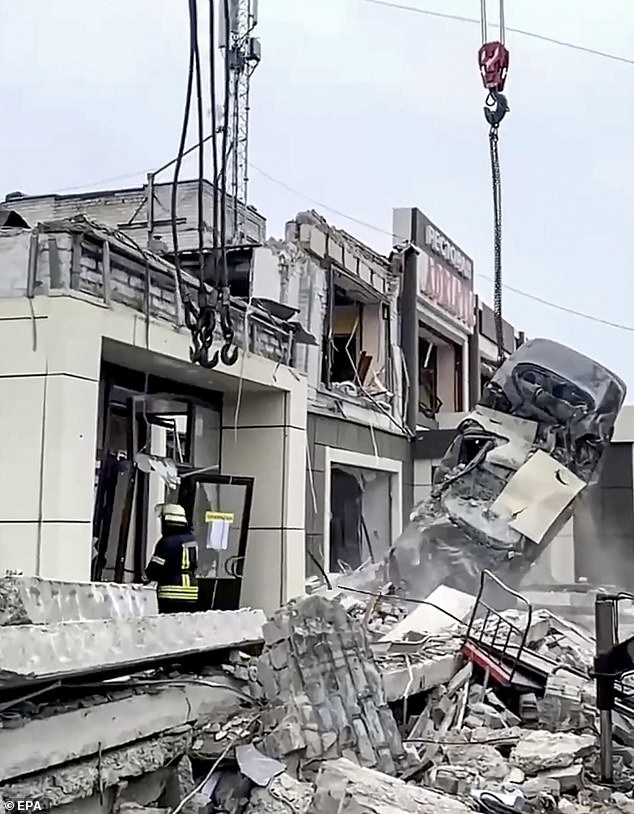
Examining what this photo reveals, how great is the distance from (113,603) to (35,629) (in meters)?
1.18

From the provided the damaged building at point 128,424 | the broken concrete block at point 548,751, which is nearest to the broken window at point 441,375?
the damaged building at point 128,424

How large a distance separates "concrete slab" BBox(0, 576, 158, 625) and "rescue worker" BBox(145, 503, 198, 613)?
229 centimetres

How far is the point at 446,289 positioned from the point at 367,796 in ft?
55.4

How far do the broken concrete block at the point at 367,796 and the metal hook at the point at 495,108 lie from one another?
23.1 feet

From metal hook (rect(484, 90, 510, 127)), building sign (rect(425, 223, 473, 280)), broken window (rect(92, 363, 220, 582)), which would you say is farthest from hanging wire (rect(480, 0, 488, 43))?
building sign (rect(425, 223, 473, 280))

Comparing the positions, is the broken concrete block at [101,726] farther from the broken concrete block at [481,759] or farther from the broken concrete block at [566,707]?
the broken concrete block at [566,707]

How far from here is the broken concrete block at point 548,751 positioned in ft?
18.8

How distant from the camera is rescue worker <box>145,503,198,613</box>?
297 inches

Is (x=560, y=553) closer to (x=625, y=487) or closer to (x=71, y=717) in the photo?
(x=625, y=487)

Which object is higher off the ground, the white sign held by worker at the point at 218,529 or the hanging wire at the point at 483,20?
the hanging wire at the point at 483,20

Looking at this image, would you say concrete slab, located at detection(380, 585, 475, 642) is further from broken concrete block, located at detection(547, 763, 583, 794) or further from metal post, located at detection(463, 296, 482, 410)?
metal post, located at detection(463, 296, 482, 410)

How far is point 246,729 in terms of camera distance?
16.1ft

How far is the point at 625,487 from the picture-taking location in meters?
16.7

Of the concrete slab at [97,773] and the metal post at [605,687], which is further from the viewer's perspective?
the metal post at [605,687]
